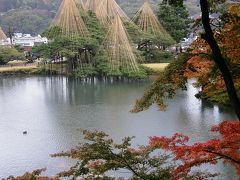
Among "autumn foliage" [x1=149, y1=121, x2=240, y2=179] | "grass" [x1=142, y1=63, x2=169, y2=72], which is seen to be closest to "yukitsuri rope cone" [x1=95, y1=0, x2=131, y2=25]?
"grass" [x1=142, y1=63, x2=169, y2=72]

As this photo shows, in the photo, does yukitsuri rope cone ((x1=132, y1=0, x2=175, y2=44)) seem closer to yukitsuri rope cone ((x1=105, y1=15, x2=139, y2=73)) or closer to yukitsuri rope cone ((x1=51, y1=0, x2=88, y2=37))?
yukitsuri rope cone ((x1=105, y1=15, x2=139, y2=73))

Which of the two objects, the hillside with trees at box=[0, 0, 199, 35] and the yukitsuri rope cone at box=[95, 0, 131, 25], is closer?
the yukitsuri rope cone at box=[95, 0, 131, 25]

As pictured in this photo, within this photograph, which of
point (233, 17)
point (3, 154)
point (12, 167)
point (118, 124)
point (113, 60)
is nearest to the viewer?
point (233, 17)

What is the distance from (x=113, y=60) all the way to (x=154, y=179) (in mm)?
22564

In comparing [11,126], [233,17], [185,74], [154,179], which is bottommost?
[11,126]

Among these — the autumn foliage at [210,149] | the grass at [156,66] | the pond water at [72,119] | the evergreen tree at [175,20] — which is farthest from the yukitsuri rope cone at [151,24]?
the autumn foliage at [210,149]

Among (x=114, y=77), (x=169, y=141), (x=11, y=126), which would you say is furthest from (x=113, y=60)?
(x=169, y=141)

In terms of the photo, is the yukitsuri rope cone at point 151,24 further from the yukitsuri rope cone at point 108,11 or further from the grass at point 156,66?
the grass at point 156,66

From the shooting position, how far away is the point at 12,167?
10891mm

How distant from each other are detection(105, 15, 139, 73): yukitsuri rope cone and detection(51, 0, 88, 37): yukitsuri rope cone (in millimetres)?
2479

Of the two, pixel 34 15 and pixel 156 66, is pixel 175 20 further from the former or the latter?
pixel 34 15

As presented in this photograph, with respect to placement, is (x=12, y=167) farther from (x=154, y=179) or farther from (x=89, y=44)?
(x=89, y=44)

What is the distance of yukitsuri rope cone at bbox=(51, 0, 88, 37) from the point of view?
2912cm

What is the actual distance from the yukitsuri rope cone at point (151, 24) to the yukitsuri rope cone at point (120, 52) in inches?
148
